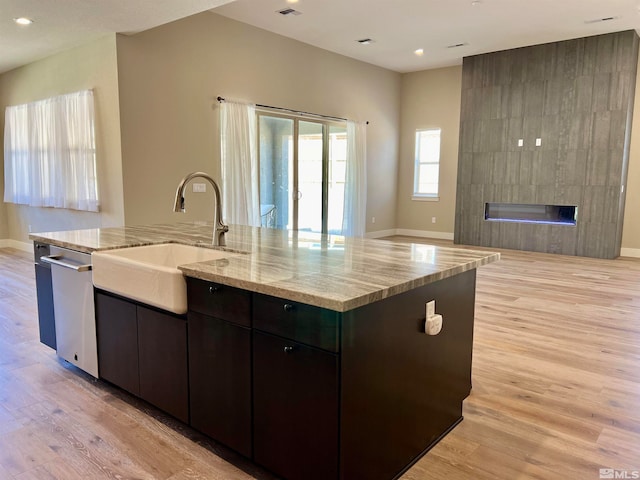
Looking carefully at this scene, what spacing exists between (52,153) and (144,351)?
517cm

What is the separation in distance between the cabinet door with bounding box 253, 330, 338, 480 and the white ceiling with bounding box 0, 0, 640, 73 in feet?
11.6

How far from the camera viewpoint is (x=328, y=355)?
59.7 inches

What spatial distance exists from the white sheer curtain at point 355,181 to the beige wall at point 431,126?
1.49 meters

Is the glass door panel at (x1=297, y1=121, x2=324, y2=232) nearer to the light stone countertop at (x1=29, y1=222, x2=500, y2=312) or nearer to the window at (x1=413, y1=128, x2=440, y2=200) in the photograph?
the window at (x1=413, y1=128, x2=440, y2=200)

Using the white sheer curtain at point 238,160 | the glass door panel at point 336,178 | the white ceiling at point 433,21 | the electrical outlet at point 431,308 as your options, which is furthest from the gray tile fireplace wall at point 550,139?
the electrical outlet at point 431,308

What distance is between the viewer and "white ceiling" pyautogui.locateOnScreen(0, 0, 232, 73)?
4.15 meters

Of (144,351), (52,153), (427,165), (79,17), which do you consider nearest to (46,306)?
(144,351)

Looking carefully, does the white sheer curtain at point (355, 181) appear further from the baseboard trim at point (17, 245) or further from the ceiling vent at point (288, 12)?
the baseboard trim at point (17, 245)

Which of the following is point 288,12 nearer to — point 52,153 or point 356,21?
point 356,21

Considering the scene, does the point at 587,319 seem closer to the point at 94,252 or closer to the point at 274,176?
the point at 94,252

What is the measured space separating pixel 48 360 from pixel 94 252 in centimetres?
115

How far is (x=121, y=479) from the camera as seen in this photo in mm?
1849

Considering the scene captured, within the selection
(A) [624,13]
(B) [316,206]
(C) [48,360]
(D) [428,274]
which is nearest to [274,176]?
(B) [316,206]

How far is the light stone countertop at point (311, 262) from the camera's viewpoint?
1.57 metres
